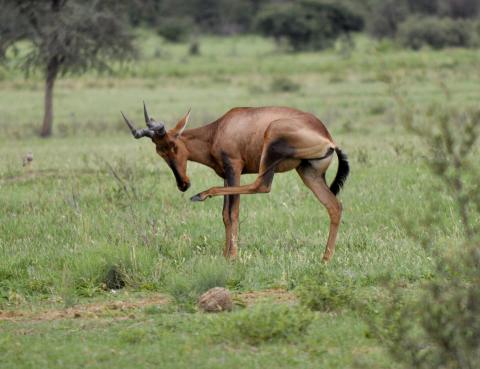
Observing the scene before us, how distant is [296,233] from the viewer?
10.0 meters

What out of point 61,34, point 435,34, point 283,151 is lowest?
point 435,34

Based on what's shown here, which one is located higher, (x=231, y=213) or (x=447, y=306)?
(x=447, y=306)

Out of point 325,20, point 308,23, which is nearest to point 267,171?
point 308,23

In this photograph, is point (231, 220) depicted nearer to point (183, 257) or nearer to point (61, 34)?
point (183, 257)

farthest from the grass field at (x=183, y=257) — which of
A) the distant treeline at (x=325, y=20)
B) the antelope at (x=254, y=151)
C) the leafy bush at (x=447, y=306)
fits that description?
the distant treeline at (x=325, y=20)

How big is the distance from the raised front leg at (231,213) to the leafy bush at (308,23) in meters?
39.4

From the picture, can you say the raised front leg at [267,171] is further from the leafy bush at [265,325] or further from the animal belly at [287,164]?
the leafy bush at [265,325]

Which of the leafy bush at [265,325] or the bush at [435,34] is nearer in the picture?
the leafy bush at [265,325]

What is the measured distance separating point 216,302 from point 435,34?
3987 centimetres

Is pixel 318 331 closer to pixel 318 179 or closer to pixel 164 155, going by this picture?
pixel 318 179

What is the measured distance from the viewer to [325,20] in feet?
164

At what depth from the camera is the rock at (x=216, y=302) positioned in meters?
7.05

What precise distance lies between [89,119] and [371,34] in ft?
93.9

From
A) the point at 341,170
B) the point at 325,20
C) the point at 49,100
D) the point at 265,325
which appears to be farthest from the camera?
the point at 325,20
